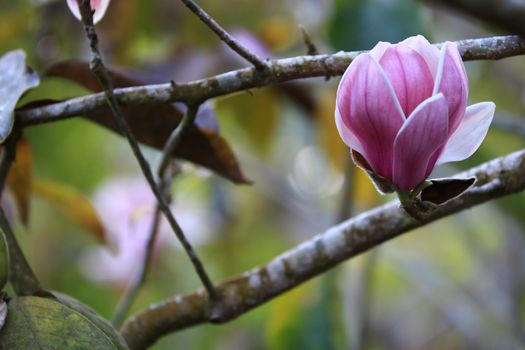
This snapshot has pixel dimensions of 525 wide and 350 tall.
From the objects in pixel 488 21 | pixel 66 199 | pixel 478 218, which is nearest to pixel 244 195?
pixel 478 218

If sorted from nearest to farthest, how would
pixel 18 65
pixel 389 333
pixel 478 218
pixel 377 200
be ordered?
pixel 18 65 < pixel 377 200 < pixel 389 333 < pixel 478 218

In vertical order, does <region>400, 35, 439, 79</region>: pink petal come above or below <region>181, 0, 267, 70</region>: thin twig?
below

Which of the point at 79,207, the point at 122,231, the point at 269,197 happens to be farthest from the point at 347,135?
the point at 269,197

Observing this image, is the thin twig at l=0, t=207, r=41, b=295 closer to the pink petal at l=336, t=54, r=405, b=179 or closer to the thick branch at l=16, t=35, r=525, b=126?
the thick branch at l=16, t=35, r=525, b=126

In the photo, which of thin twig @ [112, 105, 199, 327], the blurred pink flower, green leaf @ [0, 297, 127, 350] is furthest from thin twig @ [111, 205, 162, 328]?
the blurred pink flower

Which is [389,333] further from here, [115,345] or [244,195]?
[115,345]

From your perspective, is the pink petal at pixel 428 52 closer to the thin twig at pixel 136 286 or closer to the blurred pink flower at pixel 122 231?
the thin twig at pixel 136 286

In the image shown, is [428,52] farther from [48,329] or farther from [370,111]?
[48,329]
